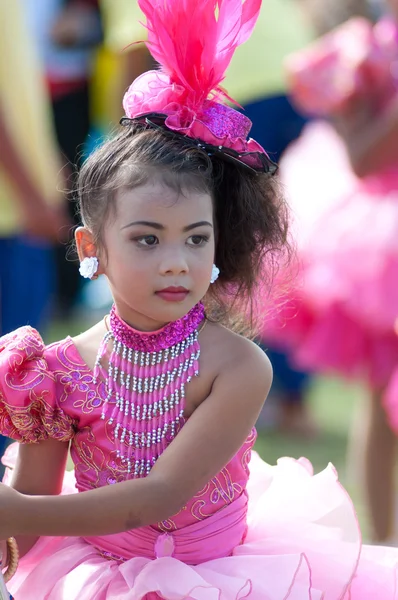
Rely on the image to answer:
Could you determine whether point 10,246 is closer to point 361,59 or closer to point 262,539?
point 361,59

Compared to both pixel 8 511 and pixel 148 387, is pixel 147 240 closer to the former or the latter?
pixel 148 387

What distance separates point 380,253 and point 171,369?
1980 mm

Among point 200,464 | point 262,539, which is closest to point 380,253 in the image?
point 262,539

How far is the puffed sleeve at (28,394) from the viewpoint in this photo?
1.80m

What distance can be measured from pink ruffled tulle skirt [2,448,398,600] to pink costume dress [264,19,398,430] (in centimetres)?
132

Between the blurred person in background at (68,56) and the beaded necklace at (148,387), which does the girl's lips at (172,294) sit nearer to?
the beaded necklace at (148,387)

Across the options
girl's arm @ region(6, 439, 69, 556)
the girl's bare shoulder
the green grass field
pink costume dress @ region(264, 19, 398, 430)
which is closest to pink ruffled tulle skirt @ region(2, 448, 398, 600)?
girl's arm @ region(6, 439, 69, 556)

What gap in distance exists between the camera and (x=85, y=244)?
187 centimetres

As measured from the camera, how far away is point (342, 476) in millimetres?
4246

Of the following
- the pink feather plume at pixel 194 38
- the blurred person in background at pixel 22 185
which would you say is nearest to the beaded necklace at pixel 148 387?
the pink feather plume at pixel 194 38

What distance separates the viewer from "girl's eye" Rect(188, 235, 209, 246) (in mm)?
1777

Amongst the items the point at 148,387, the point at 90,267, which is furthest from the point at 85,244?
the point at 148,387

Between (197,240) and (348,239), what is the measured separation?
6.73ft

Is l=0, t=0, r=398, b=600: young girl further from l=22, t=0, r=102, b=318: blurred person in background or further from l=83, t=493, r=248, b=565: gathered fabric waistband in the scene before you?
l=22, t=0, r=102, b=318: blurred person in background
